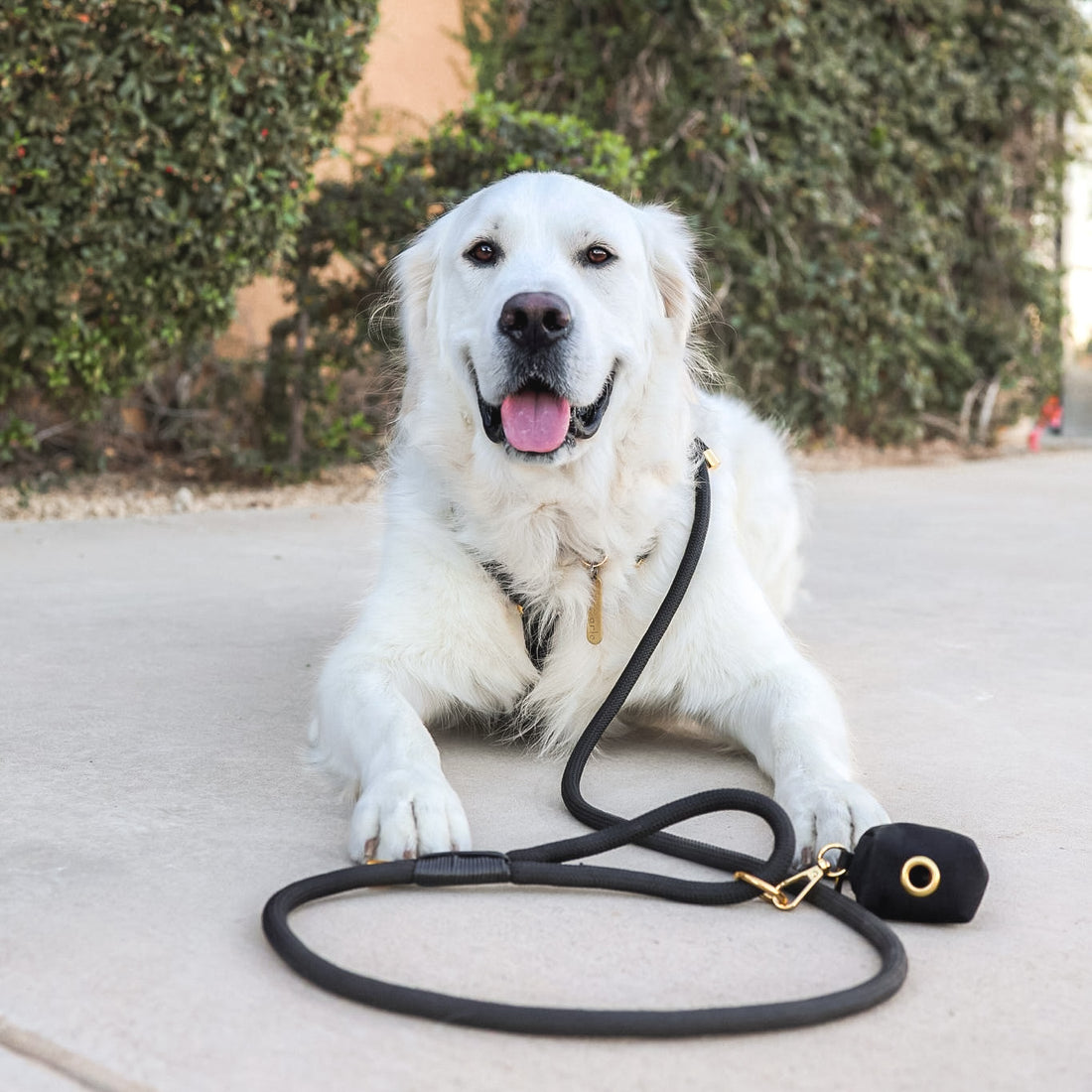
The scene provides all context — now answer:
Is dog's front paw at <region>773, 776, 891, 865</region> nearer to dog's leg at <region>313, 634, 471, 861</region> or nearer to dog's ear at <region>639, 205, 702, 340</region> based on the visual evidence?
dog's leg at <region>313, 634, 471, 861</region>

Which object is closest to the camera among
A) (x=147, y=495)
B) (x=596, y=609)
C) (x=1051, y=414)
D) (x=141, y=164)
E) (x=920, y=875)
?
(x=920, y=875)

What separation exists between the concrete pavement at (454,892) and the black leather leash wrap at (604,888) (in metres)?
0.02

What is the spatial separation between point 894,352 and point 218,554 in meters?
5.77

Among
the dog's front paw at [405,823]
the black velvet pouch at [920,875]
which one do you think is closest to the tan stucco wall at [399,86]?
the dog's front paw at [405,823]

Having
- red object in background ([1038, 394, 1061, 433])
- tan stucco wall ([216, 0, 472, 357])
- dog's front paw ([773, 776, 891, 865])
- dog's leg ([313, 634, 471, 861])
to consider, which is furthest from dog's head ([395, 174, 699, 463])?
red object in background ([1038, 394, 1061, 433])

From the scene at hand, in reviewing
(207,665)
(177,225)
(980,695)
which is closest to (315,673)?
(207,665)

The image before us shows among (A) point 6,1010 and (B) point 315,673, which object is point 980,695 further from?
(A) point 6,1010

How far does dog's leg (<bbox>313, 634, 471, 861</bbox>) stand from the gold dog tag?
379mm

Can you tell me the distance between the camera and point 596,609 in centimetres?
269

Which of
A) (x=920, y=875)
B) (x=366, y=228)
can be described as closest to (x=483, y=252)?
(x=920, y=875)

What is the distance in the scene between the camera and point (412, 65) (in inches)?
335

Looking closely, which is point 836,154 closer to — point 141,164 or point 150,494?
point 141,164

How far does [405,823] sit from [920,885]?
0.75m

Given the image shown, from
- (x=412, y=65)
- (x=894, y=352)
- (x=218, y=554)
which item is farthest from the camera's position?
(x=894, y=352)
